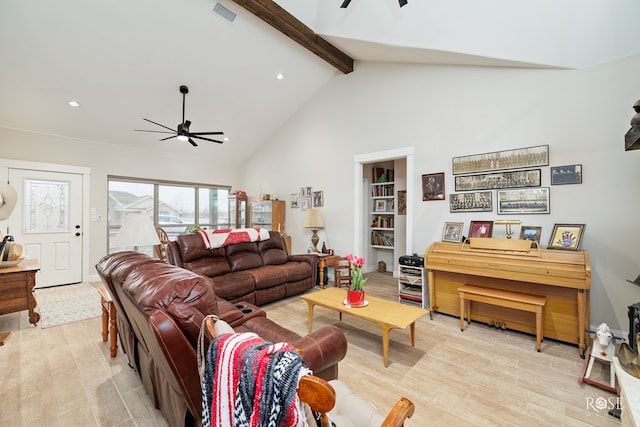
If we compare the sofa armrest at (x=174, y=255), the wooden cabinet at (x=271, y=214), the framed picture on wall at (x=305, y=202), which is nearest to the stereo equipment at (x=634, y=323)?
the sofa armrest at (x=174, y=255)

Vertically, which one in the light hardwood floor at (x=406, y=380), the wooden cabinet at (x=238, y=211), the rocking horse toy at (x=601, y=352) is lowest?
the light hardwood floor at (x=406, y=380)

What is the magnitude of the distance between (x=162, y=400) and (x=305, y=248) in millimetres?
4209

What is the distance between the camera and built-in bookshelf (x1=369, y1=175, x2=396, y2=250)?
229 inches

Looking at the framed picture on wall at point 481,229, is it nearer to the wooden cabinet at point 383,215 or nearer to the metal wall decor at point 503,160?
the metal wall decor at point 503,160

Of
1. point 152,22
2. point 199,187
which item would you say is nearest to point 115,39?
point 152,22

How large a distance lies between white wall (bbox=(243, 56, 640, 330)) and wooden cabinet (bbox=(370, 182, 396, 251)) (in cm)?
120

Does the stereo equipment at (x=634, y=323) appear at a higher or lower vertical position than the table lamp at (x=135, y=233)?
lower

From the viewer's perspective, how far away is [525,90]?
127 inches

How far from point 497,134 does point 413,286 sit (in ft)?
7.34

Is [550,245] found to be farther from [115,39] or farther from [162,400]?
[115,39]

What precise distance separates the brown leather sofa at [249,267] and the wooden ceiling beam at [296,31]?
3.05 metres

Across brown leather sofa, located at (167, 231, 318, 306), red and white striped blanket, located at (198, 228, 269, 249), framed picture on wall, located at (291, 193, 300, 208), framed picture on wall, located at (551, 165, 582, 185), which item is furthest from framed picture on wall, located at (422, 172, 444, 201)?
framed picture on wall, located at (291, 193, 300, 208)

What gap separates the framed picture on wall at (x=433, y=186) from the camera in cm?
387

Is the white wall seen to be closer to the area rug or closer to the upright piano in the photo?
the upright piano
